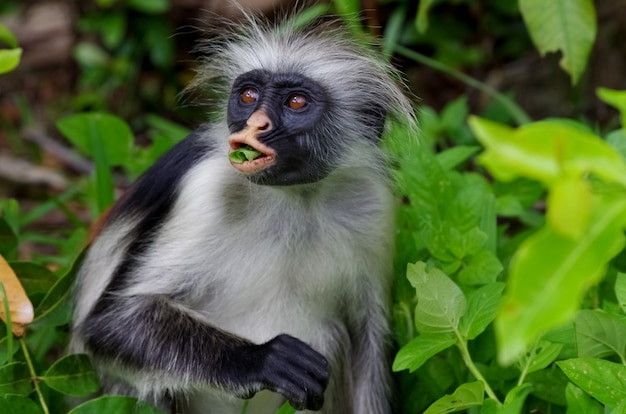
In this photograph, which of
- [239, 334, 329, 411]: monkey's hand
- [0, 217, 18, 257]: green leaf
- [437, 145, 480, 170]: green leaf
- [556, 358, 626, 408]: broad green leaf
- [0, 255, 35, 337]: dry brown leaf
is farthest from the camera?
[437, 145, 480, 170]: green leaf

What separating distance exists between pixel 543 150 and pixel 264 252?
8.28 ft

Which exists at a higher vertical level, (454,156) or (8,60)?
(8,60)

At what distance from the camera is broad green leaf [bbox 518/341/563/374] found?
321 cm

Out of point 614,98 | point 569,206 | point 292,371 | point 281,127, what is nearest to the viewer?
point 569,206

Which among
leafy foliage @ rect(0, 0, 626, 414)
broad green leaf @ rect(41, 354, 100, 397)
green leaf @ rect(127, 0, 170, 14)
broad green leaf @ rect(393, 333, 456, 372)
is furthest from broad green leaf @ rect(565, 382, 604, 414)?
green leaf @ rect(127, 0, 170, 14)

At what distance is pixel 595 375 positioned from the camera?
304 centimetres

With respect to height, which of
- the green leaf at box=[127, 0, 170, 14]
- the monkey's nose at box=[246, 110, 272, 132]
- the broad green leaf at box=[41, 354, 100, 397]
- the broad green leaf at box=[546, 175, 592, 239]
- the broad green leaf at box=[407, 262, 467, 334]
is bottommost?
the green leaf at box=[127, 0, 170, 14]

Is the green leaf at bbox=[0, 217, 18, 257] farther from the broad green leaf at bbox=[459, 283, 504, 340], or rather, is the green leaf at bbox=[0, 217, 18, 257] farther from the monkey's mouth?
the broad green leaf at bbox=[459, 283, 504, 340]

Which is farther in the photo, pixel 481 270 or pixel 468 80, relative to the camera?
pixel 468 80

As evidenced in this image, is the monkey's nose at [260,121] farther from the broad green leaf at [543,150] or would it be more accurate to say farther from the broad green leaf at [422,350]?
the broad green leaf at [543,150]

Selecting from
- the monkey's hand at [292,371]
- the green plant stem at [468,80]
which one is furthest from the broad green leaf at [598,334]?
the green plant stem at [468,80]

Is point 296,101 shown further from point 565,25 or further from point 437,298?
point 565,25

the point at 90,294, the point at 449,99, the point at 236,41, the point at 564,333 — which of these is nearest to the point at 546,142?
the point at 564,333

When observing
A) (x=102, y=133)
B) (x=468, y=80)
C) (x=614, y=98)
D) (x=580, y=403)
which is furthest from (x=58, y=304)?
(x=614, y=98)
